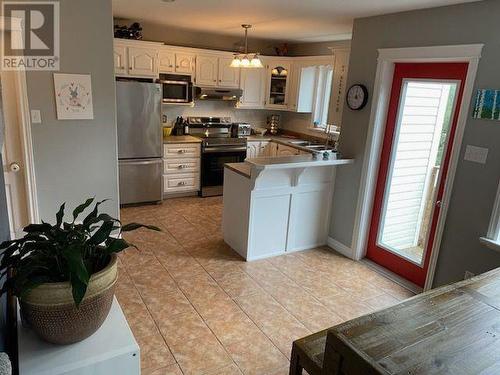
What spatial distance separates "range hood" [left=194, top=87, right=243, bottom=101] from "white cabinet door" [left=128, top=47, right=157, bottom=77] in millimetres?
785

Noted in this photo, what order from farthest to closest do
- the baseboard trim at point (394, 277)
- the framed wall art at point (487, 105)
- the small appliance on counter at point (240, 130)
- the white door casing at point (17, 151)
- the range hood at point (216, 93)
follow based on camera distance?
the small appliance on counter at point (240, 130)
the range hood at point (216, 93)
the baseboard trim at point (394, 277)
the white door casing at point (17, 151)
the framed wall art at point (487, 105)

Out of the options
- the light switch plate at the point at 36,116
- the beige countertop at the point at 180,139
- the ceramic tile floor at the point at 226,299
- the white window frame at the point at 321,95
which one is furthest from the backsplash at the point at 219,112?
the light switch plate at the point at 36,116

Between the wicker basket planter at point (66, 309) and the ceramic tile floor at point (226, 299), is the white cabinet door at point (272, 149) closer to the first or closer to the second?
the ceramic tile floor at point (226, 299)

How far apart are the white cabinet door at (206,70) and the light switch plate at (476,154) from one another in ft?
12.9

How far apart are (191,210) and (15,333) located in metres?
3.74

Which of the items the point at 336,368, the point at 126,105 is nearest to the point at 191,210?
the point at 126,105

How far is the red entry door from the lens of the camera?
10.1ft

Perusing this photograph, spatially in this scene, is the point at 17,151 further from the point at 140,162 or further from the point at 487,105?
the point at 487,105

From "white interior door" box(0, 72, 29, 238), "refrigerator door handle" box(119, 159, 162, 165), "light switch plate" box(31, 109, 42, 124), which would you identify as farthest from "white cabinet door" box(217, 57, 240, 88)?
"white interior door" box(0, 72, 29, 238)

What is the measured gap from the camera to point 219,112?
246 inches

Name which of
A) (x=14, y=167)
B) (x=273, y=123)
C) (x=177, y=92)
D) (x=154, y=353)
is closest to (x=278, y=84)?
(x=273, y=123)

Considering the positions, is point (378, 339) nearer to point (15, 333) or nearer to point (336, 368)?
point (336, 368)

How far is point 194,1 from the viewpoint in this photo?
3.36 meters

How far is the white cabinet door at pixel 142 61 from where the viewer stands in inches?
195
